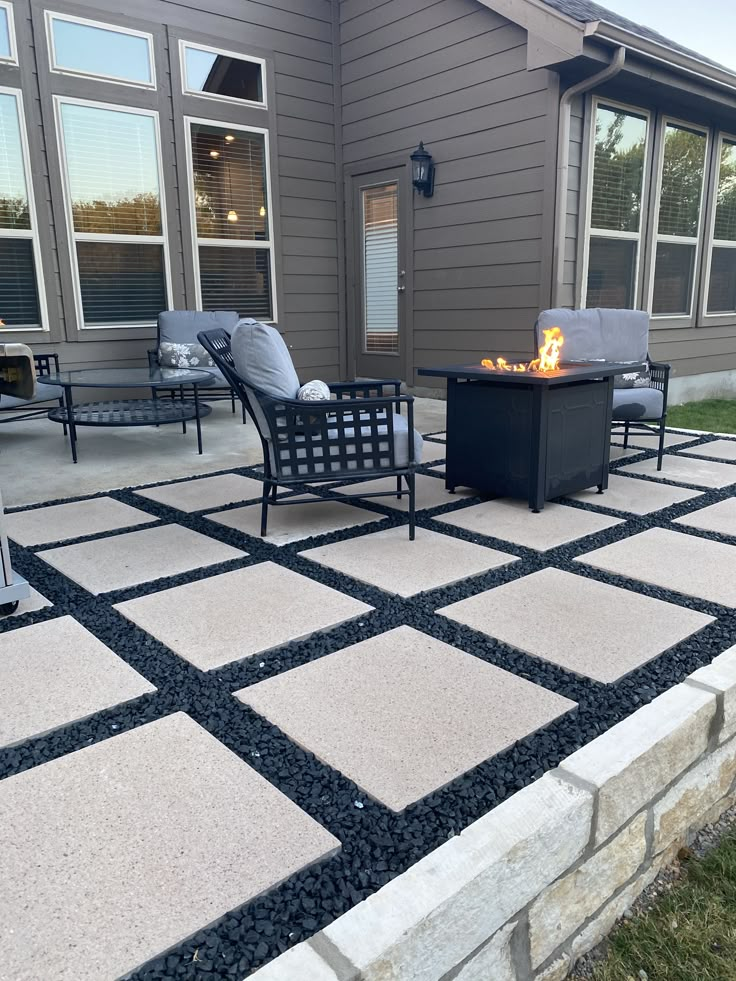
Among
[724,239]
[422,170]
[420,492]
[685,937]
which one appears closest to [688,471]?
[420,492]

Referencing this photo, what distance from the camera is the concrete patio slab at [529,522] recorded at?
9.46 ft

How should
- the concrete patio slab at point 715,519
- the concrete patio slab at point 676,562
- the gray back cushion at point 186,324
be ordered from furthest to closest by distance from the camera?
the gray back cushion at point 186,324
the concrete patio slab at point 715,519
the concrete patio slab at point 676,562

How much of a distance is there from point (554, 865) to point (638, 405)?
3258 mm

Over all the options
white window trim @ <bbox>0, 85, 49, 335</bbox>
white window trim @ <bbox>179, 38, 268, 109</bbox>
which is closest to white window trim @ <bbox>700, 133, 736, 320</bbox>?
white window trim @ <bbox>179, 38, 268, 109</bbox>

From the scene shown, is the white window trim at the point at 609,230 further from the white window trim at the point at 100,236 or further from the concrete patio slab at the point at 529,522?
the white window trim at the point at 100,236

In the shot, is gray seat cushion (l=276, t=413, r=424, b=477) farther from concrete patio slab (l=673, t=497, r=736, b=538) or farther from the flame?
concrete patio slab (l=673, t=497, r=736, b=538)

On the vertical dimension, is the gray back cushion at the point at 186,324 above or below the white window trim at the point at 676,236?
below

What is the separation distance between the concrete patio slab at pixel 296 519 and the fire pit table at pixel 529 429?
61 cm

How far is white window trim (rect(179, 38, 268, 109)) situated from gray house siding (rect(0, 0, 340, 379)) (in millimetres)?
44

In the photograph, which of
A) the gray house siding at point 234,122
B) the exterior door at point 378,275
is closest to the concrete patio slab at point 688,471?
the exterior door at point 378,275

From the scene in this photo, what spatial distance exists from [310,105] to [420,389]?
293cm

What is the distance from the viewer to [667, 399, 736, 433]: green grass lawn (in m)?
5.58

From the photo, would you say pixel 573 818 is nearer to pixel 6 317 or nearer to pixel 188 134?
pixel 6 317

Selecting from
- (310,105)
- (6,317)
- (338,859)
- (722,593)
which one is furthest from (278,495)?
(310,105)
